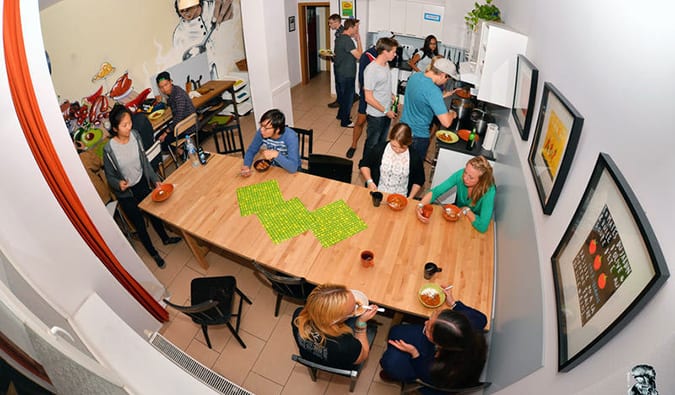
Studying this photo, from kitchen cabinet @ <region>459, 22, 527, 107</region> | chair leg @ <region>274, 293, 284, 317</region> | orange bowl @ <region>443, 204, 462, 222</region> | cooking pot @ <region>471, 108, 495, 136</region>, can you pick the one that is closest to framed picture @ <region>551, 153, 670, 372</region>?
orange bowl @ <region>443, 204, 462, 222</region>

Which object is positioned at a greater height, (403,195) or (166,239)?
(403,195)

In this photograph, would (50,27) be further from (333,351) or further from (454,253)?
(454,253)

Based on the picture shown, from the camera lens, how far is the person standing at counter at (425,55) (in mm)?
5860

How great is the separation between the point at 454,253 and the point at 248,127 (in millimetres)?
4835

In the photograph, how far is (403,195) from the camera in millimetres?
3396

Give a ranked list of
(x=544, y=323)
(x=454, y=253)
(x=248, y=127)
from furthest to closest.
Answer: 1. (x=248, y=127)
2. (x=454, y=253)
3. (x=544, y=323)

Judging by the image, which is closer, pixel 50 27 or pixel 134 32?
pixel 50 27

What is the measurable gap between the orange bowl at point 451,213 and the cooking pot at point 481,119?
136 centimetres

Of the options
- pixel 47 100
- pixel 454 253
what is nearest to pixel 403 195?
pixel 454 253

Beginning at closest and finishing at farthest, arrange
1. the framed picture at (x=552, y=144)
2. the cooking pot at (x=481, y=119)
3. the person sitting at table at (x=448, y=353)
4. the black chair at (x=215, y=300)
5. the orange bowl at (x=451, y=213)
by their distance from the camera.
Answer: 1. the framed picture at (x=552, y=144)
2. the person sitting at table at (x=448, y=353)
3. the black chair at (x=215, y=300)
4. the orange bowl at (x=451, y=213)
5. the cooking pot at (x=481, y=119)

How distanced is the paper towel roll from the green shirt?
2.71 ft

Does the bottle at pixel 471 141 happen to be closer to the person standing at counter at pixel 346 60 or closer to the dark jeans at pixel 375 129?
the dark jeans at pixel 375 129

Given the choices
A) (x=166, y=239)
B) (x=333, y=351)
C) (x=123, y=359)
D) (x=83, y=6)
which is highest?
(x=83, y=6)

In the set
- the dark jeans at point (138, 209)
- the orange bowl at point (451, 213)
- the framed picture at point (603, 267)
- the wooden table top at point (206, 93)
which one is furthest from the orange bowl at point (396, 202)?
the wooden table top at point (206, 93)
